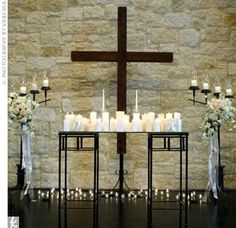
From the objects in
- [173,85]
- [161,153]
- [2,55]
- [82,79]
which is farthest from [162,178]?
[2,55]

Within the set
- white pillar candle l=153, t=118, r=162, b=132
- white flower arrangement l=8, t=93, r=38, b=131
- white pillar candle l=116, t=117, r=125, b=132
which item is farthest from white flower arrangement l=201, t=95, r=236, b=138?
white flower arrangement l=8, t=93, r=38, b=131

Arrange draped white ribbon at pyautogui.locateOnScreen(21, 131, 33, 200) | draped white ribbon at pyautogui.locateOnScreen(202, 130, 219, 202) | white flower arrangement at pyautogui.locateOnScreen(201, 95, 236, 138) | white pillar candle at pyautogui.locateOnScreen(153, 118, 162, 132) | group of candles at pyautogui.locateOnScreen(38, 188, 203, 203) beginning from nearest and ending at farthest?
white pillar candle at pyautogui.locateOnScreen(153, 118, 162, 132) < white flower arrangement at pyautogui.locateOnScreen(201, 95, 236, 138) < draped white ribbon at pyautogui.locateOnScreen(202, 130, 219, 202) < draped white ribbon at pyautogui.locateOnScreen(21, 131, 33, 200) < group of candles at pyautogui.locateOnScreen(38, 188, 203, 203)

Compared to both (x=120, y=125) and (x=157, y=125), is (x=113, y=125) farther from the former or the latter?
(x=157, y=125)

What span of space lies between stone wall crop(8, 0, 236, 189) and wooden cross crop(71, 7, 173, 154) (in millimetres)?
468

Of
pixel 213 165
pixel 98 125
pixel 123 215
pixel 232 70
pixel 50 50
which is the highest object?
pixel 50 50

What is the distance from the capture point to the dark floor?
152 inches

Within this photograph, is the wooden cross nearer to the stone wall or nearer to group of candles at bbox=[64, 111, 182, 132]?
the stone wall

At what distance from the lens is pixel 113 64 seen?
5801 mm

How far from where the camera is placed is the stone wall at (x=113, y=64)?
575cm

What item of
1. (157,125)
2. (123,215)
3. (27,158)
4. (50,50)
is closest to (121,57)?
(50,50)

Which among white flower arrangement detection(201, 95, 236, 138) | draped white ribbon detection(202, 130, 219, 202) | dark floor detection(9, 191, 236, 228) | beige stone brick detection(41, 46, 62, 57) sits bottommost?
dark floor detection(9, 191, 236, 228)

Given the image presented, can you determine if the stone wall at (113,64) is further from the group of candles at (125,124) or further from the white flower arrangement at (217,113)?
the group of candles at (125,124)

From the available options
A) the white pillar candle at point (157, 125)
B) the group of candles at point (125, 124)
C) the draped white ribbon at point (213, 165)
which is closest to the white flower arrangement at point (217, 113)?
the draped white ribbon at point (213, 165)

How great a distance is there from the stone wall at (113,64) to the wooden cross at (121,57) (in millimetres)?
468
